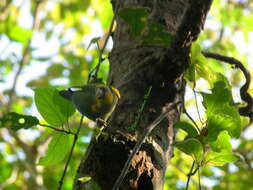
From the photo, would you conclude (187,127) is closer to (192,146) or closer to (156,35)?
(192,146)

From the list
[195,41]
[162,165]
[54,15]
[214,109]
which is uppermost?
[195,41]

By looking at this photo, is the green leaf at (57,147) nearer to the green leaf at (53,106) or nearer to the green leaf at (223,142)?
the green leaf at (53,106)

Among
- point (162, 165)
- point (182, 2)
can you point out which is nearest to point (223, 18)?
point (182, 2)

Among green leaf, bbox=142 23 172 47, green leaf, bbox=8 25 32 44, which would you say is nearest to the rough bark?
green leaf, bbox=142 23 172 47

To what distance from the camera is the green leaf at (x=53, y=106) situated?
0.96 metres

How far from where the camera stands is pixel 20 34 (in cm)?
270

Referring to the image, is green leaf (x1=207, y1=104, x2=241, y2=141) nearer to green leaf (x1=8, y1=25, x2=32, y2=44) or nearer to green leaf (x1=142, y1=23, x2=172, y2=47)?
green leaf (x1=142, y1=23, x2=172, y2=47)

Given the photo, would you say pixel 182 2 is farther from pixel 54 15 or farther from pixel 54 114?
pixel 54 15

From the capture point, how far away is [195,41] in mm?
997

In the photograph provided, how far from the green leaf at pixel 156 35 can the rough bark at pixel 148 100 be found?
0.03m

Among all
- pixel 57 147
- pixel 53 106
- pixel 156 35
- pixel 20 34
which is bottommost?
pixel 20 34

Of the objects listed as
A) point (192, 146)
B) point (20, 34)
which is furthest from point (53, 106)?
point (20, 34)

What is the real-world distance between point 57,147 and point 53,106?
4.8 inches

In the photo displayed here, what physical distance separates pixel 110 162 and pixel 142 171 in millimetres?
70
